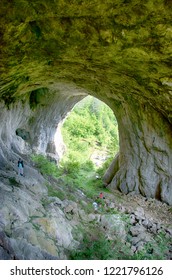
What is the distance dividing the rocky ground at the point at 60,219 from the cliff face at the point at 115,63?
3.98 feet

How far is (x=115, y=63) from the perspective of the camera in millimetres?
6430

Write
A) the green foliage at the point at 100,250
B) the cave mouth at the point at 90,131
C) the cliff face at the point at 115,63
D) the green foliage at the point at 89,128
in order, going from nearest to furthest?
the cliff face at the point at 115,63 < the green foliage at the point at 100,250 < the cave mouth at the point at 90,131 < the green foliage at the point at 89,128

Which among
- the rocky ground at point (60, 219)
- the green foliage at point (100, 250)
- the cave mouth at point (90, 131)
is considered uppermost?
the cave mouth at point (90, 131)

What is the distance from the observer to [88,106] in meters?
36.1

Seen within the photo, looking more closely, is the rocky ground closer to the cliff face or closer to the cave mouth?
the cliff face

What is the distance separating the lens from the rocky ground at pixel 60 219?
17.5 ft

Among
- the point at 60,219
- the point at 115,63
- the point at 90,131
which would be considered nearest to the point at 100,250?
the point at 60,219

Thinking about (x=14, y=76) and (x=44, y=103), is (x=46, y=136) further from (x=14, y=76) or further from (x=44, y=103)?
(x=14, y=76)

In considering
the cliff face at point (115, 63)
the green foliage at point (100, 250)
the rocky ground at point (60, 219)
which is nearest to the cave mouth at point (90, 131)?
the cliff face at point (115, 63)

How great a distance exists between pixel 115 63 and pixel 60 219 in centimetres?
457

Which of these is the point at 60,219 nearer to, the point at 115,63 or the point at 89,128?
the point at 115,63

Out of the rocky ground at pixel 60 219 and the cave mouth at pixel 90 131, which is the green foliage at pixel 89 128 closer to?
the cave mouth at pixel 90 131

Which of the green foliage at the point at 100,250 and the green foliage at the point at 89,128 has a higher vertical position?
the green foliage at the point at 89,128

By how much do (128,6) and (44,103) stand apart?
12.0m
